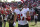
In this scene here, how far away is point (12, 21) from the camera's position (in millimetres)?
4012

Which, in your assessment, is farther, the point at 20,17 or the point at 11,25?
the point at 11,25

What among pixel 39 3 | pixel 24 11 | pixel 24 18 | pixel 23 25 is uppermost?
pixel 39 3

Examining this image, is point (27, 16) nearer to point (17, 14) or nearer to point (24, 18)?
point (24, 18)

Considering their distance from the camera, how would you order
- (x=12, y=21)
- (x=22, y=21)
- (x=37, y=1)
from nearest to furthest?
(x=22, y=21), (x=12, y=21), (x=37, y=1)

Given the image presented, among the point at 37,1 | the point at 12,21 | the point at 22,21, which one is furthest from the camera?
the point at 37,1

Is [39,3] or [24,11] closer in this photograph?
[24,11]

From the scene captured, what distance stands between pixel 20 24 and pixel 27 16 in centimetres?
39

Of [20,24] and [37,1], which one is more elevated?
[37,1]

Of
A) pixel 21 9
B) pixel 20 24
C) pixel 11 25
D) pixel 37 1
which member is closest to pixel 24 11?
pixel 21 9

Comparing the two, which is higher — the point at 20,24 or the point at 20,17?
the point at 20,17

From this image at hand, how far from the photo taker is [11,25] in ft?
13.3

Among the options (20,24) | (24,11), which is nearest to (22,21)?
(20,24)

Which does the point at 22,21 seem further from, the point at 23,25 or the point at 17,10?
the point at 17,10

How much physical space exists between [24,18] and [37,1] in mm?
5423
